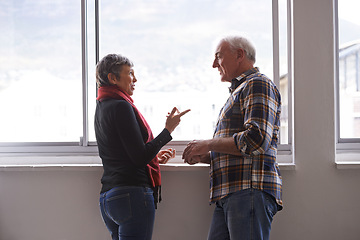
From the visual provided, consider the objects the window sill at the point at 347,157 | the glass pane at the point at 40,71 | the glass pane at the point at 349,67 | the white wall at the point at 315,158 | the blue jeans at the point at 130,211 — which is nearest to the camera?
the blue jeans at the point at 130,211

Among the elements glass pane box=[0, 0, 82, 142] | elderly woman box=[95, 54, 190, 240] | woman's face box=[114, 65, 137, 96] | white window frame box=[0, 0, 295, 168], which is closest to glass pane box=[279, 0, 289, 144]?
white window frame box=[0, 0, 295, 168]

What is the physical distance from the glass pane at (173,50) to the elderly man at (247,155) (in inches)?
31.0

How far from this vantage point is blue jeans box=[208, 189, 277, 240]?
A: 68.6 inches

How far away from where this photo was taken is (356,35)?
2619 millimetres

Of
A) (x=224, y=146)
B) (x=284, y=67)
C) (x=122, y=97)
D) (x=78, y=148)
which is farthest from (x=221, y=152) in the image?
(x=78, y=148)

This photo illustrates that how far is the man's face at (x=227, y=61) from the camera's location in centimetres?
195

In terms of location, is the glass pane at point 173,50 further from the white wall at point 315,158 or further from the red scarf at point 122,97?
the red scarf at point 122,97

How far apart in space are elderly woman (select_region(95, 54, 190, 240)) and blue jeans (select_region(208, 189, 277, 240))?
0.41 m

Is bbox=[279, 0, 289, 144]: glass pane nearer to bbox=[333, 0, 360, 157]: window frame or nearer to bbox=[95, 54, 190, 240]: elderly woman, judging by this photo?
bbox=[333, 0, 360, 157]: window frame

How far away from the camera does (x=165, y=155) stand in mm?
2455

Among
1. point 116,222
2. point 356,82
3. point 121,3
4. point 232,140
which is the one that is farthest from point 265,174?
point 121,3

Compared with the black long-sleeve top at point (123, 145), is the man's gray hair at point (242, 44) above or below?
above

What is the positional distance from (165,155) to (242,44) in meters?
0.87

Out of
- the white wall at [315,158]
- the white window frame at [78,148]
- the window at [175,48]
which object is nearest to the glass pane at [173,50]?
the window at [175,48]
